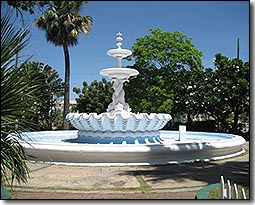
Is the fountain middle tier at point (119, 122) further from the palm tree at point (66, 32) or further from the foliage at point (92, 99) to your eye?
the foliage at point (92, 99)

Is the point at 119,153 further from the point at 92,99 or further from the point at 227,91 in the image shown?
the point at 92,99

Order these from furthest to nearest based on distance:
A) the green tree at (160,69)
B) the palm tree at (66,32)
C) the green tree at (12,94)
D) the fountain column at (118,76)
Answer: the green tree at (160,69)
the palm tree at (66,32)
the fountain column at (118,76)
the green tree at (12,94)

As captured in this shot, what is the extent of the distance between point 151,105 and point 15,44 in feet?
37.2

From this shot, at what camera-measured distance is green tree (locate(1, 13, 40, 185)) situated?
113 inches

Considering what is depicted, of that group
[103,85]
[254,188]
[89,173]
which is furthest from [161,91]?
[254,188]

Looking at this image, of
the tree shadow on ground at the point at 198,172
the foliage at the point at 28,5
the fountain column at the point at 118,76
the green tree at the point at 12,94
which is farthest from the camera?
the fountain column at the point at 118,76

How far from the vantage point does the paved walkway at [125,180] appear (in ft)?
13.2

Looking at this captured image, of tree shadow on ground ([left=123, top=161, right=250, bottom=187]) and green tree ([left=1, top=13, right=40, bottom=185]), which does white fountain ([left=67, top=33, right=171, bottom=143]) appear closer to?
tree shadow on ground ([left=123, top=161, right=250, bottom=187])

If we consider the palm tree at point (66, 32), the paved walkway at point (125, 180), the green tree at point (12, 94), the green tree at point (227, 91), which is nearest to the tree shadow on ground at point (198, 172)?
the paved walkway at point (125, 180)

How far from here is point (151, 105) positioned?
46.3ft

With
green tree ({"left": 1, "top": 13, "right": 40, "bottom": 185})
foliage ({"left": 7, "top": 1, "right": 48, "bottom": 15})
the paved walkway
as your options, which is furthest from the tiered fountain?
foliage ({"left": 7, "top": 1, "right": 48, "bottom": 15})

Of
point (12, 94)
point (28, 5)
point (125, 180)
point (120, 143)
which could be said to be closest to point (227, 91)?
point (120, 143)

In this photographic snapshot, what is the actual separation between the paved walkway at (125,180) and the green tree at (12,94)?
0.98 metres

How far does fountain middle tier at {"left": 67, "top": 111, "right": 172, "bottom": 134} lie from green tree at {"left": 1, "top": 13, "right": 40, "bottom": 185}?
3.73 metres
